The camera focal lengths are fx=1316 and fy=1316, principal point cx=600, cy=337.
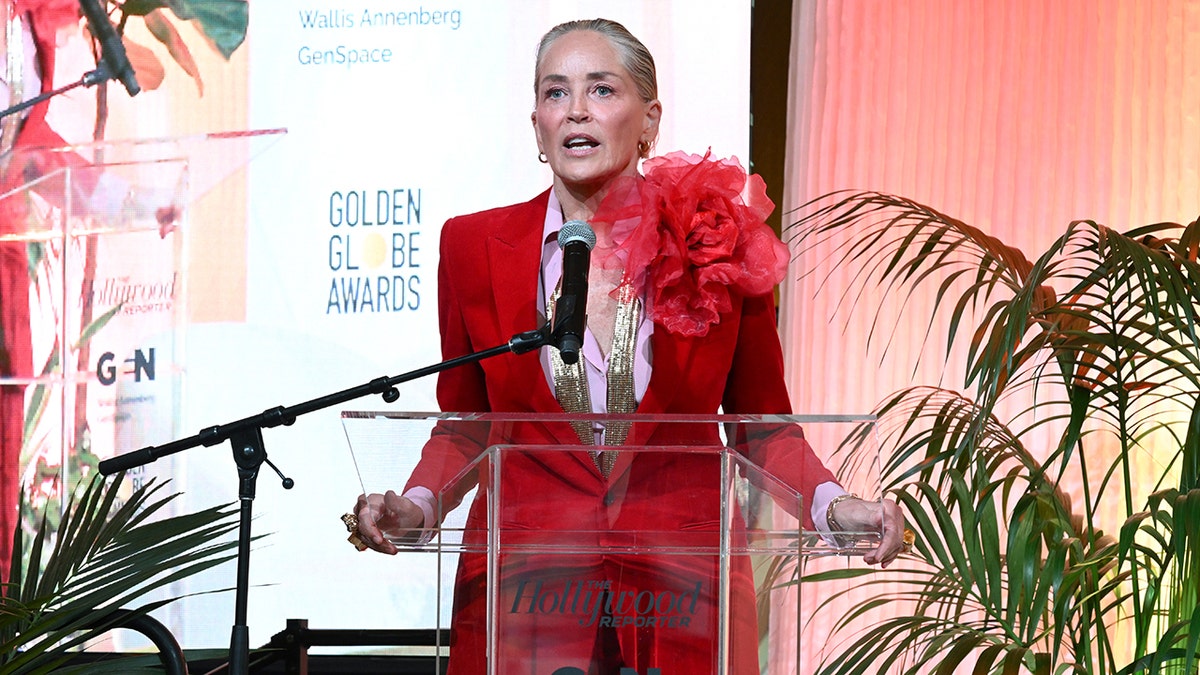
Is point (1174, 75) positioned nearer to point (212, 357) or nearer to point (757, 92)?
point (757, 92)

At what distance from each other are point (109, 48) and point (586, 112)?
7.22ft

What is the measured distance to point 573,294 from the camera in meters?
1.60

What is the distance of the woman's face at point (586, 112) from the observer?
6.99 feet

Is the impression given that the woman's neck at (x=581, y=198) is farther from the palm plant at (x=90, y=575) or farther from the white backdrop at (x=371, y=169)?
the white backdrop at (x=371, y=169)

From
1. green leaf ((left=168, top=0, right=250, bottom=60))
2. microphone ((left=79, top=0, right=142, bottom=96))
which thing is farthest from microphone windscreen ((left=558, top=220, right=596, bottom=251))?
microphone ((left=79, top=0, right=142, bottom=96))

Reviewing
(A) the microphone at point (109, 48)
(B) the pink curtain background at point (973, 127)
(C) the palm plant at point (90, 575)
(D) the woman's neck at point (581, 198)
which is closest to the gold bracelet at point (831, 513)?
(D) the woman's neck at point (581, 198)

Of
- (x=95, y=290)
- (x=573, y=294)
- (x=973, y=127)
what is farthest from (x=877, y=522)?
(x=95, y=290)

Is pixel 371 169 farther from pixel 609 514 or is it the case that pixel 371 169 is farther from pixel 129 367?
pixel 609 514

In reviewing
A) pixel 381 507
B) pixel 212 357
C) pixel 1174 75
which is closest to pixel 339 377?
pixel 212 357

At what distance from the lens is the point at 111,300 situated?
3.76m

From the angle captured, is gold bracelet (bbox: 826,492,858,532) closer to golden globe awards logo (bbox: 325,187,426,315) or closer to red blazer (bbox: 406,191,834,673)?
A: red blazer (bbox: 406,191,834,673)

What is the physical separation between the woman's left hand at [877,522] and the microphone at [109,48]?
285 cm

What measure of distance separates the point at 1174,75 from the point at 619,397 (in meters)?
2.62

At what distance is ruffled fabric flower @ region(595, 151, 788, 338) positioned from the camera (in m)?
2.00
